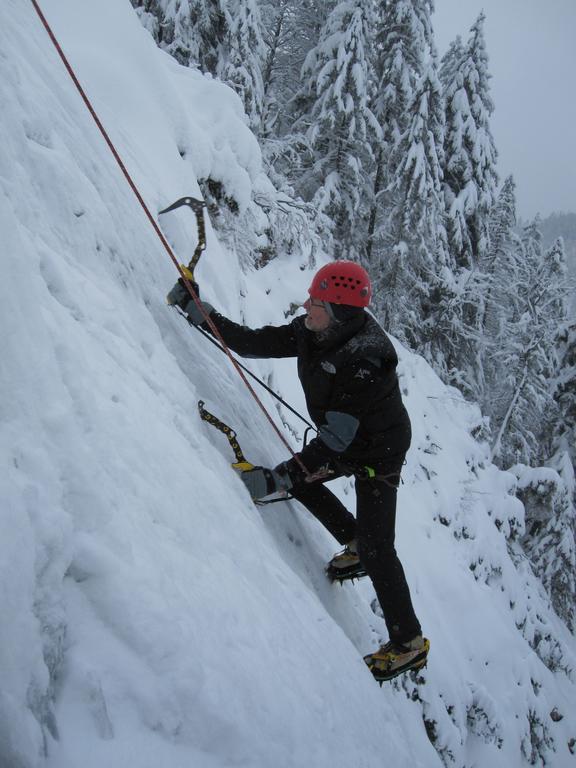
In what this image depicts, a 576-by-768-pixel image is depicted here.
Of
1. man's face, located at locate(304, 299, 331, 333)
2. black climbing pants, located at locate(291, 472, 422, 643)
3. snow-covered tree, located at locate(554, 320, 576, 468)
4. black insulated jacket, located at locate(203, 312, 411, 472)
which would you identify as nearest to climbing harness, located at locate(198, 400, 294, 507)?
black insulated jacket, located at locate(203, 312, 411, 472)

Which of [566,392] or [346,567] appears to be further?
[566,392]

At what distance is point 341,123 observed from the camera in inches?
702

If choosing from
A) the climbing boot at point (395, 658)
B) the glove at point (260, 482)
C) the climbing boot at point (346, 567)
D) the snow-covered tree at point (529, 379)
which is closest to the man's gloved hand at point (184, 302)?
the glove at point (260, 482)

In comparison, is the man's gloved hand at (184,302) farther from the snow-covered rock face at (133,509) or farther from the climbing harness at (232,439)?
the climbing harness at (232,439)

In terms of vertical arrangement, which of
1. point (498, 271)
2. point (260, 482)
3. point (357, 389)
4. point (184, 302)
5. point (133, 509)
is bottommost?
point (133, 509)

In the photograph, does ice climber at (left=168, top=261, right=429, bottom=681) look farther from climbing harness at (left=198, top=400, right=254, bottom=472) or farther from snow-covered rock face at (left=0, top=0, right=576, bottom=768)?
snow-covered rock face at (left=0, top=0, right=576, bottom=768)

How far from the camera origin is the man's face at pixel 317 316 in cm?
355

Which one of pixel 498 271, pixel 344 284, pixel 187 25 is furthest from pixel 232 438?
pixel 498 271

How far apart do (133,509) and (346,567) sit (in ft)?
8.75

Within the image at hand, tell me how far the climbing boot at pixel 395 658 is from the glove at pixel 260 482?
56.8 inches

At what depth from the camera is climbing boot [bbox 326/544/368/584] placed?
4.13 metres

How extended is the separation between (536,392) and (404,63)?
13472mm

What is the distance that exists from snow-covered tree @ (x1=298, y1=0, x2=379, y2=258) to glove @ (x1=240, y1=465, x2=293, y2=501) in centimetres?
1418

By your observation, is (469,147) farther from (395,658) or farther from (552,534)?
(395,658)
